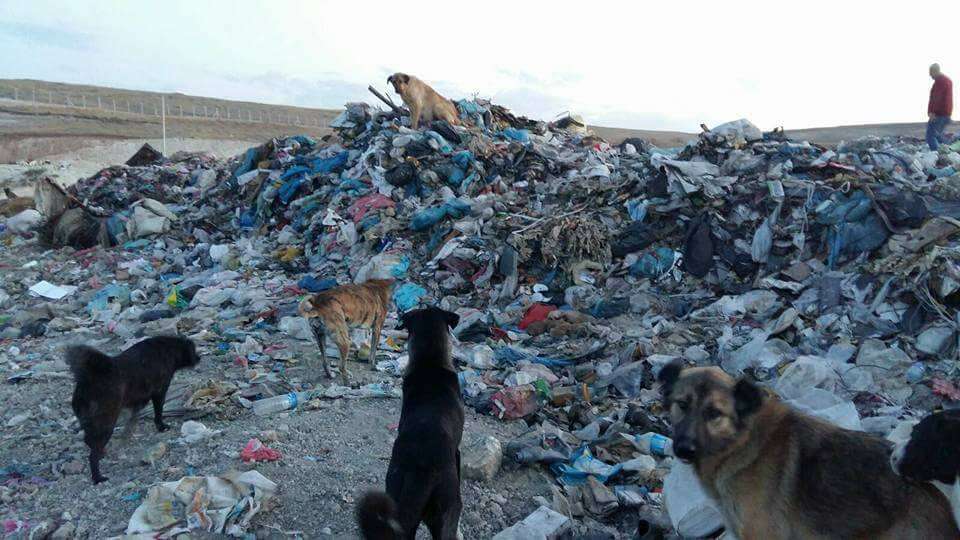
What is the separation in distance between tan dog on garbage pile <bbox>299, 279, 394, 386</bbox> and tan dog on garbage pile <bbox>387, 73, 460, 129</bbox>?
7.34 m

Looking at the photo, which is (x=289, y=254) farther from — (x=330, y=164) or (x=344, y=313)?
(x=344, y=313)

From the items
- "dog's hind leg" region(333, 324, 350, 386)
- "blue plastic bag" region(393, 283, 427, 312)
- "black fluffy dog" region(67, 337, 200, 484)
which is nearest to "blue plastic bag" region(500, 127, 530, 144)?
"blue plastic bag" region(393, 283, 427, 312)

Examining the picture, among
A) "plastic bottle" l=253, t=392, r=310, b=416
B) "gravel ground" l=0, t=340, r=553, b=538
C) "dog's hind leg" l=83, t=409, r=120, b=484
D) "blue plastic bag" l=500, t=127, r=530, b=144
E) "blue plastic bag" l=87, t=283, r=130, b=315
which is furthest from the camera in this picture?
"blue plastic bag" l=500, t=127, r=530, b=144

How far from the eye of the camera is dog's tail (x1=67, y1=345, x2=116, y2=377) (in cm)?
436

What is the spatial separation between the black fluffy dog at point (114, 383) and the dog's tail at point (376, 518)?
2.57 m

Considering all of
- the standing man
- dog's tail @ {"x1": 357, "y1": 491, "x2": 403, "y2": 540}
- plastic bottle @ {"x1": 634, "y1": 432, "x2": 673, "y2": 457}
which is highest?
the standing man

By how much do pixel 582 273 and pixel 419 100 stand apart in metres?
6.55

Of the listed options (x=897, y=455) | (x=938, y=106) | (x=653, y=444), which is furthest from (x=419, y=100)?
(x=897, y=455)

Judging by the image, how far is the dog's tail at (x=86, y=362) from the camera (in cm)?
436

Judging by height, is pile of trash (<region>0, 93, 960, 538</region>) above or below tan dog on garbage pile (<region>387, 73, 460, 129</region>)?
below

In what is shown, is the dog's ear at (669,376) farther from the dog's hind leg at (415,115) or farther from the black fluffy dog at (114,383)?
the dog's hind leg at (415,115)

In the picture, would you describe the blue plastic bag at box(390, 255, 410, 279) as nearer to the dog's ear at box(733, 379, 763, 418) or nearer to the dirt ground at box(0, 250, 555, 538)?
the dirt ground at box(0, 250, 555, 538)

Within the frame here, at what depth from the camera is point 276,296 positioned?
9.13 meters

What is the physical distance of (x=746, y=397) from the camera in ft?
9.45
